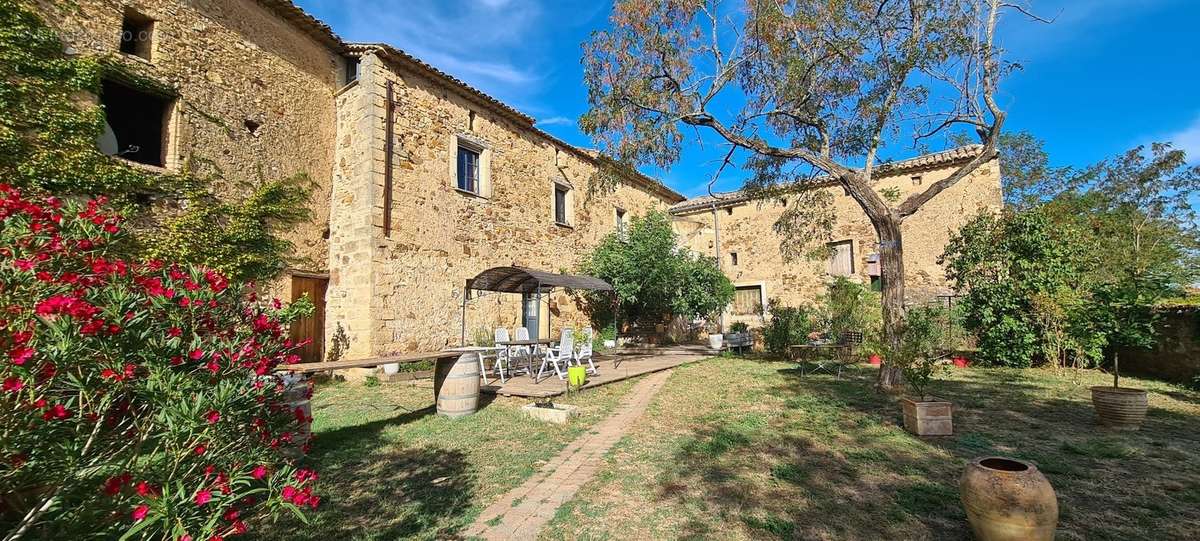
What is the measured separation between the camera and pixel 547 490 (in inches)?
139

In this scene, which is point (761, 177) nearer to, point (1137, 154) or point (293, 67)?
point (293, 67)

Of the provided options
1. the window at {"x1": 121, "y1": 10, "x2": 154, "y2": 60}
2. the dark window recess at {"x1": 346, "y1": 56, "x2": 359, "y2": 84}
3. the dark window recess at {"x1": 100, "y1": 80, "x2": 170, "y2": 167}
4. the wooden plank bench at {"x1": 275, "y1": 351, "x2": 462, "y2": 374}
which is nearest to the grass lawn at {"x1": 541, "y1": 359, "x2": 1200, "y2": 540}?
the wooden plank bench at {"x1": 275, "y1": 351, "x2": 462, "y2": 374}

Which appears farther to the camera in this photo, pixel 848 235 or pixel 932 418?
pixel 848 235

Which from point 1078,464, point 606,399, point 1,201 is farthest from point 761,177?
point 1,201

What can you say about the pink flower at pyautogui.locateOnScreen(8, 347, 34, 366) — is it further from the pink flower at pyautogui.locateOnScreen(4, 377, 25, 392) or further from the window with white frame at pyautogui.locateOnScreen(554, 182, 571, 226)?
the window with white frame at pyautogui.locateOnScreen(554, 182, 571, 226)

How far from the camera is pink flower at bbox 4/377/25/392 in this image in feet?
4.91

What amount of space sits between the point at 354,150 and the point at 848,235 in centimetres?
1480

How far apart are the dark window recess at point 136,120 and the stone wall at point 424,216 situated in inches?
107

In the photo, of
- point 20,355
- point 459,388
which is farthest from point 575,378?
point 20,355

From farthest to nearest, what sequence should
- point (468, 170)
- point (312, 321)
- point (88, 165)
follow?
point (468, 170) < point (312, 321) < point (88, 165)

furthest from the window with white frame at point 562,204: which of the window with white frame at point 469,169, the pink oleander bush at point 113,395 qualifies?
the pink oleander bush at point 113,395

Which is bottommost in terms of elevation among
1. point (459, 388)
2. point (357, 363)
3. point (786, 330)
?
point (459, 388)

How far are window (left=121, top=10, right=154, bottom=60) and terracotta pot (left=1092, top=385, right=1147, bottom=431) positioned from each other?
13047 millimetres

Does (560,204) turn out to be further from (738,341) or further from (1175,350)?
(1175,350)
